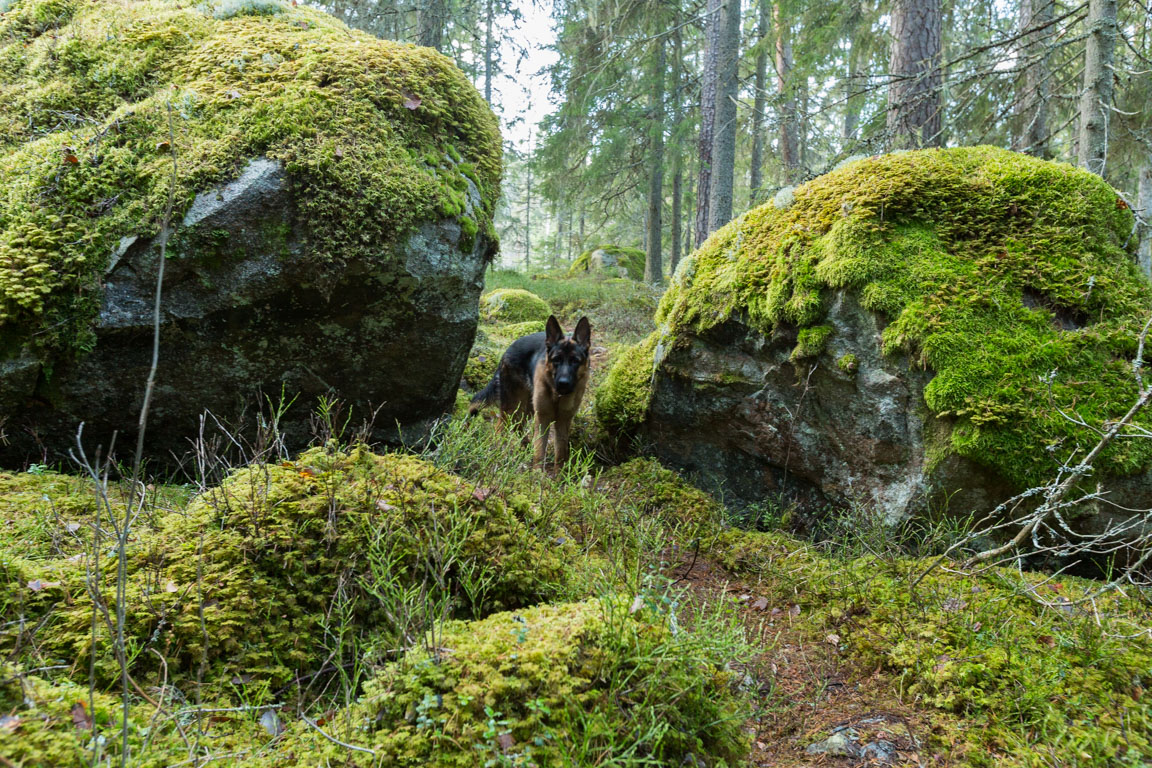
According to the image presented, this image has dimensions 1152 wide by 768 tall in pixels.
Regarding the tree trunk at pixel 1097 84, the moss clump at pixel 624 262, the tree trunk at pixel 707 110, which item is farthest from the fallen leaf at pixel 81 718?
the moss clump at pixel 624 262

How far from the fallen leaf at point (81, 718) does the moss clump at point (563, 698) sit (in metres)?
0.72

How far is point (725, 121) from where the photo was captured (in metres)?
10.4

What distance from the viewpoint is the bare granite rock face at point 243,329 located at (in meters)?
3.73

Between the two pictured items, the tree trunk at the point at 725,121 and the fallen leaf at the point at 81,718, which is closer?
the fallen leaf at the point at 81,718

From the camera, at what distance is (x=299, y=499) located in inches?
108

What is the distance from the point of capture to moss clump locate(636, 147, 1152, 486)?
147 inches

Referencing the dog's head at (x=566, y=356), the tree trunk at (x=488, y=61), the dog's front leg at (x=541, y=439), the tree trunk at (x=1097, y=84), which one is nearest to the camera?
the tree trunk at (x=1097, y=84)

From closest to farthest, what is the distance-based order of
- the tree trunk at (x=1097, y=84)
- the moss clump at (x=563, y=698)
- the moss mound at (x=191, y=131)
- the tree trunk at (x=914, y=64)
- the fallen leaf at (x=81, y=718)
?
the fallen leaf at (x=81, y=718) → the moss clump at (x=563, y=698) → the moss mound at (x=191, y=131) → the tree trunk at (x=1097, y=84) → the tree trunk at (x=914, y=64)

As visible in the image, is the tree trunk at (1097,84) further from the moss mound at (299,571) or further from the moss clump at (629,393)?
the moss mound at (299,571)

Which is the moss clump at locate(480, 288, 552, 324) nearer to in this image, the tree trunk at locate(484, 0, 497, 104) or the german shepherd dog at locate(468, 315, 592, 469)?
the german shepherd dog at locate(468, 315, 592, 469)

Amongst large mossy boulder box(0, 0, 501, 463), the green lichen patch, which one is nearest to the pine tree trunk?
large mossy boulder box(0, 0, 501, 463)

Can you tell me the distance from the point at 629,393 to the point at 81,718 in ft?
16.1

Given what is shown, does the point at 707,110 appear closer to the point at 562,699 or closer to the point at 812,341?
the point at 812,341

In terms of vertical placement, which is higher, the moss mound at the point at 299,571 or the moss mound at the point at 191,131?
the moss mound at the point at 191,131
